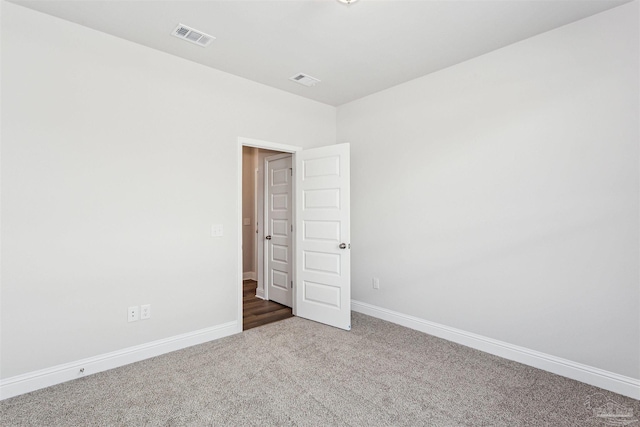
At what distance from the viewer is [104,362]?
2.54 meters

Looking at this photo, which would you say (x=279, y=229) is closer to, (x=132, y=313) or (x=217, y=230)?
(x=217, y=230)

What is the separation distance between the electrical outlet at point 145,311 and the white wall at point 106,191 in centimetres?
6

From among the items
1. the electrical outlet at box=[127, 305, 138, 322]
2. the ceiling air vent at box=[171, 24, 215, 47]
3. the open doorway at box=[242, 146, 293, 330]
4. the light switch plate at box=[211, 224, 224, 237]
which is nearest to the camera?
the ceiling air vent at box=[171, 24, 215, 47]

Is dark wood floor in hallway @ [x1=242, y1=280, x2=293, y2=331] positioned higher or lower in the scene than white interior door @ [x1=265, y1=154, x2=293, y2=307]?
lower

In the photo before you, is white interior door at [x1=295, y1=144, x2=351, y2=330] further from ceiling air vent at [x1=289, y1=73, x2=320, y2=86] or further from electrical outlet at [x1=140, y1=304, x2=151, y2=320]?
electrical outlet at [x1=140, y1=304, x2=151, y2=320]

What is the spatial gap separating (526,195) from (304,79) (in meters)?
2.48

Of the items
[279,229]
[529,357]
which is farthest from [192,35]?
[529,357]

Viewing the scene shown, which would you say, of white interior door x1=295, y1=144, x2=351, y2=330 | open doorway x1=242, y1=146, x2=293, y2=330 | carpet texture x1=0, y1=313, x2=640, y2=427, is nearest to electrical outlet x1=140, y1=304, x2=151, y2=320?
carpet texture x1=0, y1=313, x2=640, y2=427

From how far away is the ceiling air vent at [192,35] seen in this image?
2.51 m

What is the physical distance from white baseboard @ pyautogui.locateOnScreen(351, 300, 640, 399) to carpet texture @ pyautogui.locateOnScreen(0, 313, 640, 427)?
0.07 m

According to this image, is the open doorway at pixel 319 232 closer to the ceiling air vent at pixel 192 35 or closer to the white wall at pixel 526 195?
the white wall at pixel 526 195

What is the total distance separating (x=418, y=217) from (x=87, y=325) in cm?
321

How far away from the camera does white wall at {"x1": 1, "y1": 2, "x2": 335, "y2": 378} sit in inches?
88.2

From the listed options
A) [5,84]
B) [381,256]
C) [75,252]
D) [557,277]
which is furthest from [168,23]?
[557,277]
